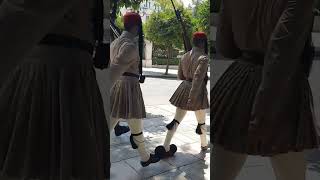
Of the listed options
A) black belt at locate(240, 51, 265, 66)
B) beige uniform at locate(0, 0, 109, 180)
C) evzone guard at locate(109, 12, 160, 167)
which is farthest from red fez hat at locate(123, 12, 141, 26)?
beige uniform at locate(0, 0, 109, 180)

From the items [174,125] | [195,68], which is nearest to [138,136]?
[174,125]

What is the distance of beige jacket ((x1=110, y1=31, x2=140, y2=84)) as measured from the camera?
211cm

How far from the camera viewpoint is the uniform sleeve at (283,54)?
2.86 feet

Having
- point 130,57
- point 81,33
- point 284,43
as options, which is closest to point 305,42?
point 284,43

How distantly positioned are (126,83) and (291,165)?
4.79 feet

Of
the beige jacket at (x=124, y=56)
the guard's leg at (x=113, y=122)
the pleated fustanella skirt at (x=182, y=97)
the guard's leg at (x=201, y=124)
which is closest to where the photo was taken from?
the guard's leg at (x=113, y=122)

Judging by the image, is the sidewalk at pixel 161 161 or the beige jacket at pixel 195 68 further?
the beige jacket at pixel 195 68

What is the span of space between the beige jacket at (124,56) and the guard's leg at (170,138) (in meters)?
0.55

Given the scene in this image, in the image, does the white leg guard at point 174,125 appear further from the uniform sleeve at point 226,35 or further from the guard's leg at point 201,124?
the uniform sleeve at point 226,35

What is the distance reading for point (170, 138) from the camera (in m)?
2.54

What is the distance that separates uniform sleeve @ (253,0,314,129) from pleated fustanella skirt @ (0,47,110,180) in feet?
1.39

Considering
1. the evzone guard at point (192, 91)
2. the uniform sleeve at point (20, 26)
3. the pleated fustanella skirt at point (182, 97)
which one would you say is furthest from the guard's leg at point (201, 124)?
the uniform sleeve at point (20, 26)

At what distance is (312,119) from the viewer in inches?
39.6

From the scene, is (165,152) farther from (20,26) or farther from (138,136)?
(20,26)
